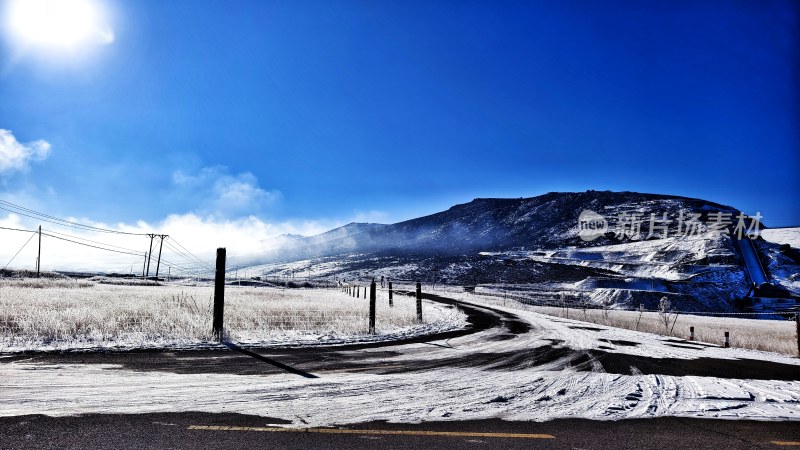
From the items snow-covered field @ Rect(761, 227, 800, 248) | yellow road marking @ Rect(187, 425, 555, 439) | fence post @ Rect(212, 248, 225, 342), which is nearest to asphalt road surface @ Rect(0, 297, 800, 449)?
yellow road marking @ Rect(187, 425, 555, 439)

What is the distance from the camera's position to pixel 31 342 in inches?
390

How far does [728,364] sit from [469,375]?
7256 millimetres

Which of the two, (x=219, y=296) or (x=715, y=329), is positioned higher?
(x=219, y=296)

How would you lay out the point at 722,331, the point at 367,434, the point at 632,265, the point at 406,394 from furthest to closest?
the point at 632,265 < the point at 722,331 < the point at 406,394 < the point at 367,434

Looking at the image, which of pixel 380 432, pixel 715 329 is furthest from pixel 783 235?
pixel 380 432

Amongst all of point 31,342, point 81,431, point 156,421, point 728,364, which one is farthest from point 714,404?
point 31,342

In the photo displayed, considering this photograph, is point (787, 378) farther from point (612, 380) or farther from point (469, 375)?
point (469, 375)

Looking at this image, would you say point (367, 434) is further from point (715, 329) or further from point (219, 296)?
point (715, 329)

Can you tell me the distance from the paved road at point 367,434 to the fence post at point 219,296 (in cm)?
689

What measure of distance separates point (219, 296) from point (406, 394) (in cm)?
808

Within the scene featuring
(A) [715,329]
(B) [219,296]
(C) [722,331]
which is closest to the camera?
(B) [219,296]

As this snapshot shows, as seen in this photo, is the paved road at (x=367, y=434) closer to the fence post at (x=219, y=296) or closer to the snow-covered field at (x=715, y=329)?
the fence post at (x=219, y=296)

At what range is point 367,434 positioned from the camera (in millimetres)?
4910

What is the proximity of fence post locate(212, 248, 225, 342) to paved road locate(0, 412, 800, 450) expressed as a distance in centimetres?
689
